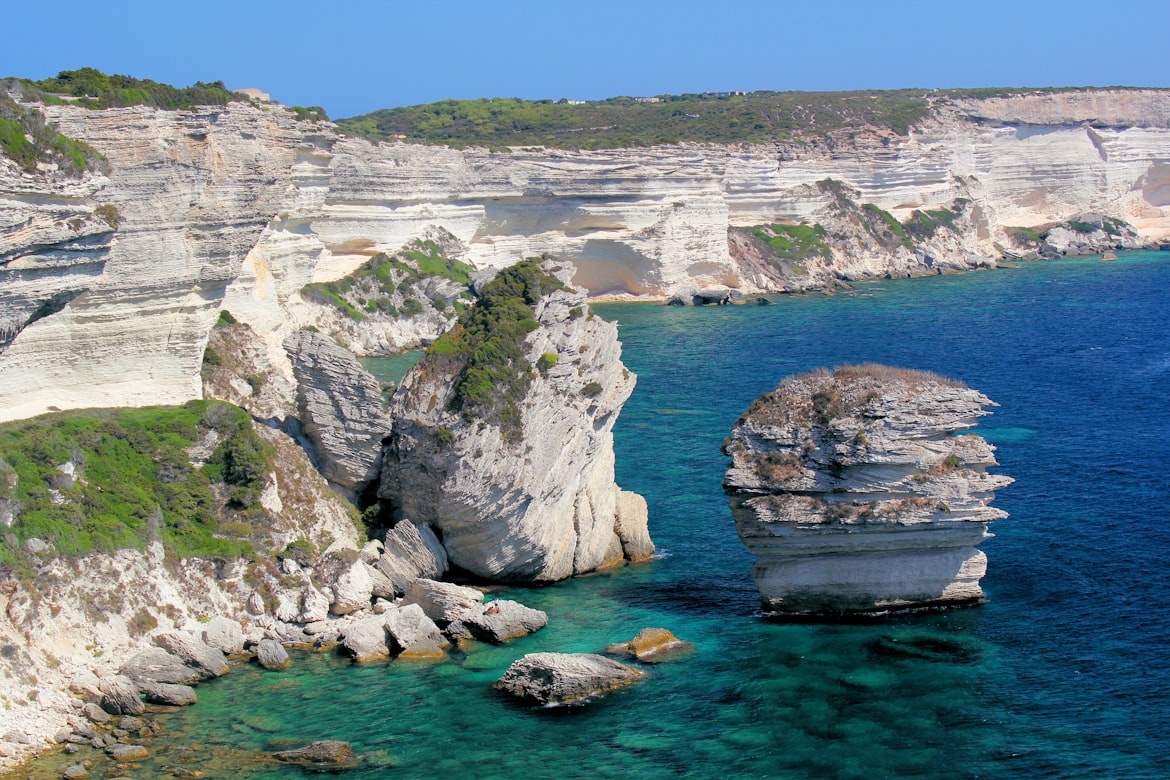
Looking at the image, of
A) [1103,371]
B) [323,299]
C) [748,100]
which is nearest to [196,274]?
[323,299]

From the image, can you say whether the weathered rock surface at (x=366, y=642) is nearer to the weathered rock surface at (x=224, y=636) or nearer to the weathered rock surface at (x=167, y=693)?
the weathered rock surface at (x=224, y=636)

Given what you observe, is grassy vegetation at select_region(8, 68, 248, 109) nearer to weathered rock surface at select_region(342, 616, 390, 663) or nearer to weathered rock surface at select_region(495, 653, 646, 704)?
weathered rock surface at select_region(342, 616, 390, 663)

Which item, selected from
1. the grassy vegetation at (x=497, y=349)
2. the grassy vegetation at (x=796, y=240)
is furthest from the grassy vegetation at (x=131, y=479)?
the grassy vegetation at (x=796, y=240)

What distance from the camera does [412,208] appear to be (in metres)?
83.1

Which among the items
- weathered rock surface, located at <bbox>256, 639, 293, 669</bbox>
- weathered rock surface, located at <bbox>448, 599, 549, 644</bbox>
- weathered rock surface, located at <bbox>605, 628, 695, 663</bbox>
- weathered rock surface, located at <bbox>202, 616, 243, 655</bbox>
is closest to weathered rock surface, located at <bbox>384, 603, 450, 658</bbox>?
weathered rock surface, located at <bbox>448, 599, 549, 644</bbox>

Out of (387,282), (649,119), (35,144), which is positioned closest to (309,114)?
(387,282)

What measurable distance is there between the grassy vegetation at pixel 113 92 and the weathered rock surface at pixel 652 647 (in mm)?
21829

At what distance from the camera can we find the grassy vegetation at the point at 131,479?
28.8 m

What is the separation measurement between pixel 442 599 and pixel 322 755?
7698mm

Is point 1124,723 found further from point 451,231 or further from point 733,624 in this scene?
point 451,231

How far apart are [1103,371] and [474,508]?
1695 inches

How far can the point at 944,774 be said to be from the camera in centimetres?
2223

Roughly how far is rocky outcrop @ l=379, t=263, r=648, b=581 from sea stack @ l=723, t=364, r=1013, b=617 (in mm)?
6059

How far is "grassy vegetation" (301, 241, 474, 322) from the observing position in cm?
7112
